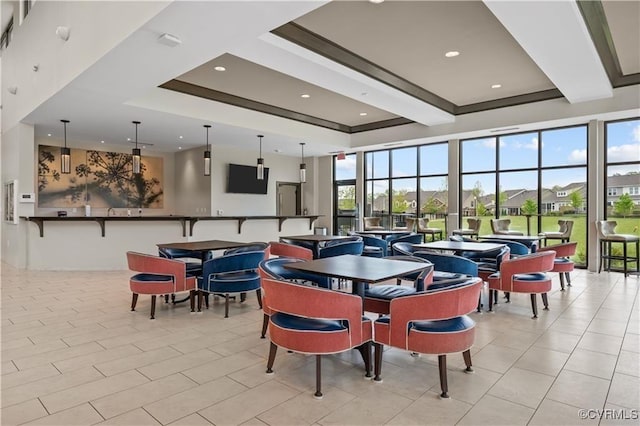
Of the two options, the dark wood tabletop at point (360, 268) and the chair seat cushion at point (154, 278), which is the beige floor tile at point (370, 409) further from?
the chair seat cushion at point (154, 278)

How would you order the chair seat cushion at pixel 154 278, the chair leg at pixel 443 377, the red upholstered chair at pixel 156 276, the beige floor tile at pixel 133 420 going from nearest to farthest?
the beige floor tile at pixel 133 420
the chair leg at pixel 443 377
the red upholstered chair at pixel 156 276
the chair seat cushion at pixel 154 278

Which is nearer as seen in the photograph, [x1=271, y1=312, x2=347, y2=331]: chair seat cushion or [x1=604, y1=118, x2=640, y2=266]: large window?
[x1=271, y1=312, x2=347, y2=331]: chair seat cushion

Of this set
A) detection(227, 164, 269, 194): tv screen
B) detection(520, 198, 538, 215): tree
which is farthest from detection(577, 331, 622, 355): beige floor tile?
detection(227, 164, 269, 194): tv screen

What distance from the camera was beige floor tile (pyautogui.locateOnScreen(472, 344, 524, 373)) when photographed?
3.20 meters

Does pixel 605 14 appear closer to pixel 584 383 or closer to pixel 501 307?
pixel 501 307

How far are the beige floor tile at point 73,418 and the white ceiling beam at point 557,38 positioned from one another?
4650mm

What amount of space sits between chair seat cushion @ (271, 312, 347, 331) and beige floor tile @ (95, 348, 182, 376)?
116cm

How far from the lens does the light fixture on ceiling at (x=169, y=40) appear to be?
12.7 ft

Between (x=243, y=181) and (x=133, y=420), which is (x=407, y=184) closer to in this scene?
(x=243, y=181)

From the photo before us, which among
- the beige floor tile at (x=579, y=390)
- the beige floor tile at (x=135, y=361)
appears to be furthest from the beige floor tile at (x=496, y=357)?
the beige floor tile at (x=135, y=361)

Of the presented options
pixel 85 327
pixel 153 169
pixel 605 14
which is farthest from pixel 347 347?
pixel 153 169

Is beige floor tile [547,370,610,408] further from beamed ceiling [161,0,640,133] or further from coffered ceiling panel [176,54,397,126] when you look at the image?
coffered ceiling panel [176,54,397,126]

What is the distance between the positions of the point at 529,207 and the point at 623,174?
73.8 inches

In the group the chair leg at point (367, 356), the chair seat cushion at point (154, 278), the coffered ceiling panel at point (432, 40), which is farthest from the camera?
A: the chair seat cushion at point (154, 278)
